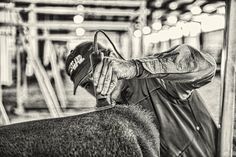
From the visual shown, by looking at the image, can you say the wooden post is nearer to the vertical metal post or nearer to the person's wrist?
the person's wrist

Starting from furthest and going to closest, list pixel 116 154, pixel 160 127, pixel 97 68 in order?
1. pixel 160 127
2. pixel 97 68
3. pixel 116 154

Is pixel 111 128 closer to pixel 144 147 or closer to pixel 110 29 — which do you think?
pixel 144 147

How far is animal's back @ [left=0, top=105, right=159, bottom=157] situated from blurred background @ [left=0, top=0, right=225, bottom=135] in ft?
1.41

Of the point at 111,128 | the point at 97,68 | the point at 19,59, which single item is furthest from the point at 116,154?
the point at 19,59

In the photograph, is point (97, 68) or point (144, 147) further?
point (97, 68)

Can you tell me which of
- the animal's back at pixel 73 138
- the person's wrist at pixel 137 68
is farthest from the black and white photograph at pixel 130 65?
the animal's back at pixel 73 138

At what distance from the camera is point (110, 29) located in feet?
5.15

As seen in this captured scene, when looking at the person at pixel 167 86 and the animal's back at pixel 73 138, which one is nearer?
the animal's back at pixel 73 138

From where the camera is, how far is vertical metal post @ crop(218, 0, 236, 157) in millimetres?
1576

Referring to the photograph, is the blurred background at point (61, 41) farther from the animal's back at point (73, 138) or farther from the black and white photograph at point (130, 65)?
the animal's back at point (73, 138)

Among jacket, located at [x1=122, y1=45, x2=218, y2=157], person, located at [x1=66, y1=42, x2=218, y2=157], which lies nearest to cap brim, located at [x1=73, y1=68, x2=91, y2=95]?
person, located at [x1=66, y1=42, x2=218, y2=157]

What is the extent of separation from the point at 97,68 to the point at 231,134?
755 millimetres

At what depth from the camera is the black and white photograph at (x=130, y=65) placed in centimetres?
148

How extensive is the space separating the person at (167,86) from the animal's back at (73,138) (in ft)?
1.18
